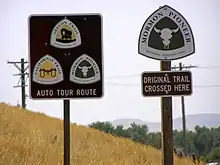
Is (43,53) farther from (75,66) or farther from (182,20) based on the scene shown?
(182,20)

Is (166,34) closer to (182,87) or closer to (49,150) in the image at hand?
(182,87)

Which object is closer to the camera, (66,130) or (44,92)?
(44,92)

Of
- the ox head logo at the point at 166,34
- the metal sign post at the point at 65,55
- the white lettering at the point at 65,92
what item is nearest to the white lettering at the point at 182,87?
the ox head logo at the point at 166,34

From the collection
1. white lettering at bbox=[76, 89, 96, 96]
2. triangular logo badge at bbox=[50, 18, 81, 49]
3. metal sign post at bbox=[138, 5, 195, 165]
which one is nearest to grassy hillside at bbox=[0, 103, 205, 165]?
white lettering at bbox=[76, 89, 96, 96]

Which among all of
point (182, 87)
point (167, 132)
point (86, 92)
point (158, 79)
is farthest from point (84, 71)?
point (167, 132)

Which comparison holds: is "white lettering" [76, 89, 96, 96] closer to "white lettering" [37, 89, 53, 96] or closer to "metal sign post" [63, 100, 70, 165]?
"metal sign post" [63, 100, 70, 165]

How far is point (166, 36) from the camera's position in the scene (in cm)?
597

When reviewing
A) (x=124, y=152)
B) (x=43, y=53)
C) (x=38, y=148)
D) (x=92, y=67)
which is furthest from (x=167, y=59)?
(x=124, y=152)

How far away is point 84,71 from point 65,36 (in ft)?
1.39

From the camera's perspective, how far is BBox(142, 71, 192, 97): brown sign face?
231 inches

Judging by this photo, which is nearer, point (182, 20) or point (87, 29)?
point (87, 29)

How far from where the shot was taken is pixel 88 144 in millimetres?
12938

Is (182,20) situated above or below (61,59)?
above

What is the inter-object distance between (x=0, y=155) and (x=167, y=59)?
13.0 ft
